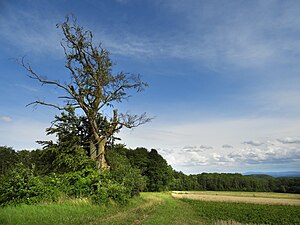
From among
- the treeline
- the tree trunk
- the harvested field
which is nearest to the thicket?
the treeline

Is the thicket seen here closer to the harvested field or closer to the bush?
the bush

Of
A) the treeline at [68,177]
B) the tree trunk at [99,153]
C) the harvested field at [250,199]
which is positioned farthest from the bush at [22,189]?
the harvested field at [250,199]

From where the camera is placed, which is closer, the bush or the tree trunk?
the bush

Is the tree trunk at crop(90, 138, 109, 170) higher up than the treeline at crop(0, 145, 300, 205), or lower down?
higher up

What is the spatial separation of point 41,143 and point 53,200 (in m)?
11.9

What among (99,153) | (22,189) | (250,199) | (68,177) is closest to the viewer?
(22,189)

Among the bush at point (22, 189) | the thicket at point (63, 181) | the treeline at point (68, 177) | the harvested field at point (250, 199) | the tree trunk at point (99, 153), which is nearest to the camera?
the bush at point (22, 189)

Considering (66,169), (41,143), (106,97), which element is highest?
(106,97)

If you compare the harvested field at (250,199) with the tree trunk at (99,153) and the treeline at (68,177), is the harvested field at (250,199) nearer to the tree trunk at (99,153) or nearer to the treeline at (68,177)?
the treeline at (68,177)

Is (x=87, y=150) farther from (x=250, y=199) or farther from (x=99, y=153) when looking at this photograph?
(x=250, y=199)

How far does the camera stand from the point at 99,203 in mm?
17562

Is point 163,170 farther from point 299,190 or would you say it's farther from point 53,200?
point 53,200

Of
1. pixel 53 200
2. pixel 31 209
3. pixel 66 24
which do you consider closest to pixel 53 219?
pixel 31 209

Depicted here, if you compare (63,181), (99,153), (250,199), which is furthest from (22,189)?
(250,199)
